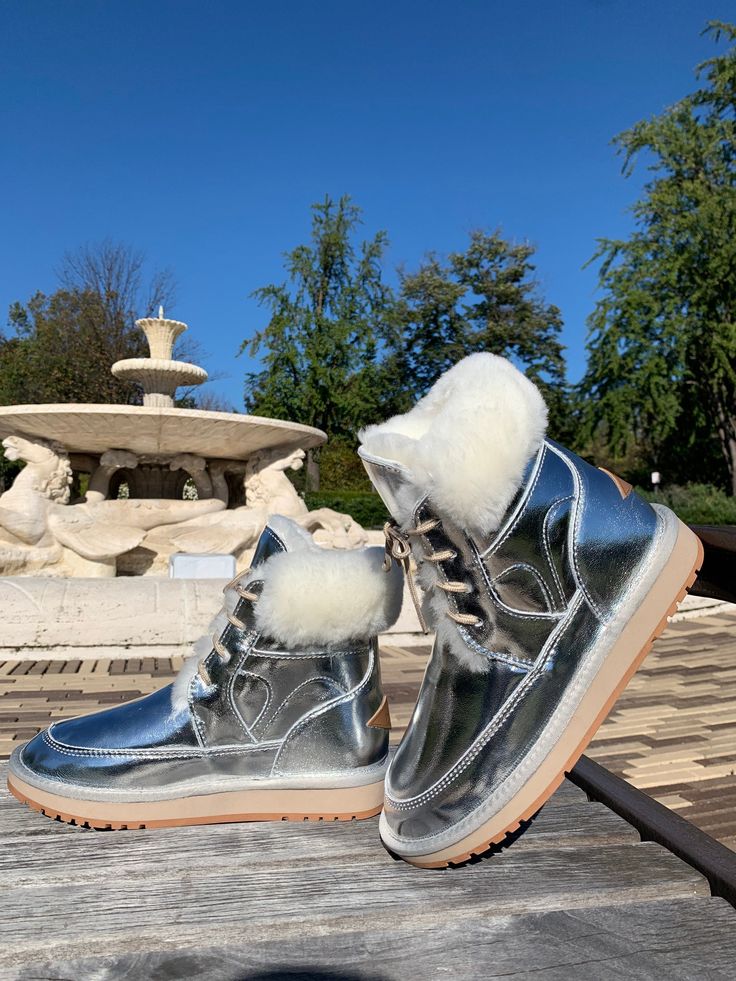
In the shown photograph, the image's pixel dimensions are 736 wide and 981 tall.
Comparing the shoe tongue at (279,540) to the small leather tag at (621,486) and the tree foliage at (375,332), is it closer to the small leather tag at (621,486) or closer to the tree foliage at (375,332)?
the small leather tag at (621,486)

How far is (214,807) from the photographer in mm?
1303

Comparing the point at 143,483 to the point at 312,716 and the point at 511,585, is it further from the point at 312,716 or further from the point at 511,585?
the point at 511,585

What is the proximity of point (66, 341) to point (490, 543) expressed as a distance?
31.2 m

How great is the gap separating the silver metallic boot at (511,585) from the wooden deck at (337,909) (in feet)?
0.37

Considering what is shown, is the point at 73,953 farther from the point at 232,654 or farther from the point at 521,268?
the point at 521,268

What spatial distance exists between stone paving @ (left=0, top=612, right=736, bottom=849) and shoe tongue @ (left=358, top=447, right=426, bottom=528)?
5.35ft

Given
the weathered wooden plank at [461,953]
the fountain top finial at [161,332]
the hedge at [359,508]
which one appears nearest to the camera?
the weathered wooden plank at [461,953]

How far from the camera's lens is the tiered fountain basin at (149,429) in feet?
23.6

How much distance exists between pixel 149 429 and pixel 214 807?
6.63 m

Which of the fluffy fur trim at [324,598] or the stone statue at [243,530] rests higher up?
the fluffy fur trim at [324,598]

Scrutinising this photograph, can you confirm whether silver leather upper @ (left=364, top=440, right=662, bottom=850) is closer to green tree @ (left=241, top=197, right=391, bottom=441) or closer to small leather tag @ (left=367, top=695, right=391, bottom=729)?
small leather tag @ (left=367, top=695, right=391, bottom=729)

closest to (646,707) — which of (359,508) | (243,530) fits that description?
(243,530)

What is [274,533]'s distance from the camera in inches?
55.7

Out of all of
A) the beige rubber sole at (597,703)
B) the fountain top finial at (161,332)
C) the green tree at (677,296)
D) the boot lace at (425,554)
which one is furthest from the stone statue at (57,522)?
the green tree at (677,296)
